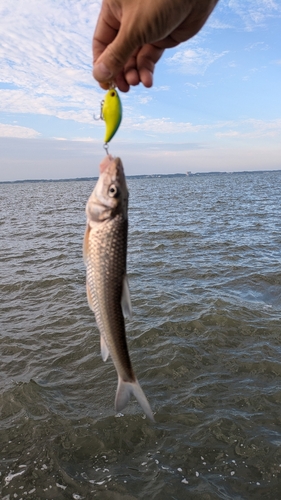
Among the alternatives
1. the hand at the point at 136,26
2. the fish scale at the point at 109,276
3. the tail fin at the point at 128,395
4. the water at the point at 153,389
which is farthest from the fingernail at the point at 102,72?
the water at the point at 153,389

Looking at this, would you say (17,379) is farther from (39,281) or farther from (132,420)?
(39,281)

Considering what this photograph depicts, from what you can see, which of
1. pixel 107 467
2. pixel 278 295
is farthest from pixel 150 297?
pixel 107 467

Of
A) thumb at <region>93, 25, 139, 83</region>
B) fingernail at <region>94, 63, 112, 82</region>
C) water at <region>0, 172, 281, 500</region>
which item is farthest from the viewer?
water at <region>0, 172, 281, 500</region>

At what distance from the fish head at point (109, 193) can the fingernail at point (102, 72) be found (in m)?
0.79

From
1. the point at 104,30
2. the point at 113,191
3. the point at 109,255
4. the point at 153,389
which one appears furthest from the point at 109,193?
the point at 153,389

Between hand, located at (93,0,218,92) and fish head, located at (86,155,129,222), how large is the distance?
0.85 metres

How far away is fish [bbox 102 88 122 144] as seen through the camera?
2.91 metres

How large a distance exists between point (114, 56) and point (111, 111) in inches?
17.6

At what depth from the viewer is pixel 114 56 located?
2951 mm

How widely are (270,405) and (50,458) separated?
3339 mm

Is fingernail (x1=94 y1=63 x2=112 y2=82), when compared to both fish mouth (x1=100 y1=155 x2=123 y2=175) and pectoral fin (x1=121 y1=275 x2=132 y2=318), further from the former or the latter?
pectoral fin (x1=121 y1=275 x2=132 y2=318)

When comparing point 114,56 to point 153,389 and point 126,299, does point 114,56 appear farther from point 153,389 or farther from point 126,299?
point 153,389

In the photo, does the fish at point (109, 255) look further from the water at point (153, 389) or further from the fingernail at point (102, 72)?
the water at point (153, 389)

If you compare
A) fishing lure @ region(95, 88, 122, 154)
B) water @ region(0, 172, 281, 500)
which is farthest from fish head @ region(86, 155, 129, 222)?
water @ region(0, 172, 281, 500)
